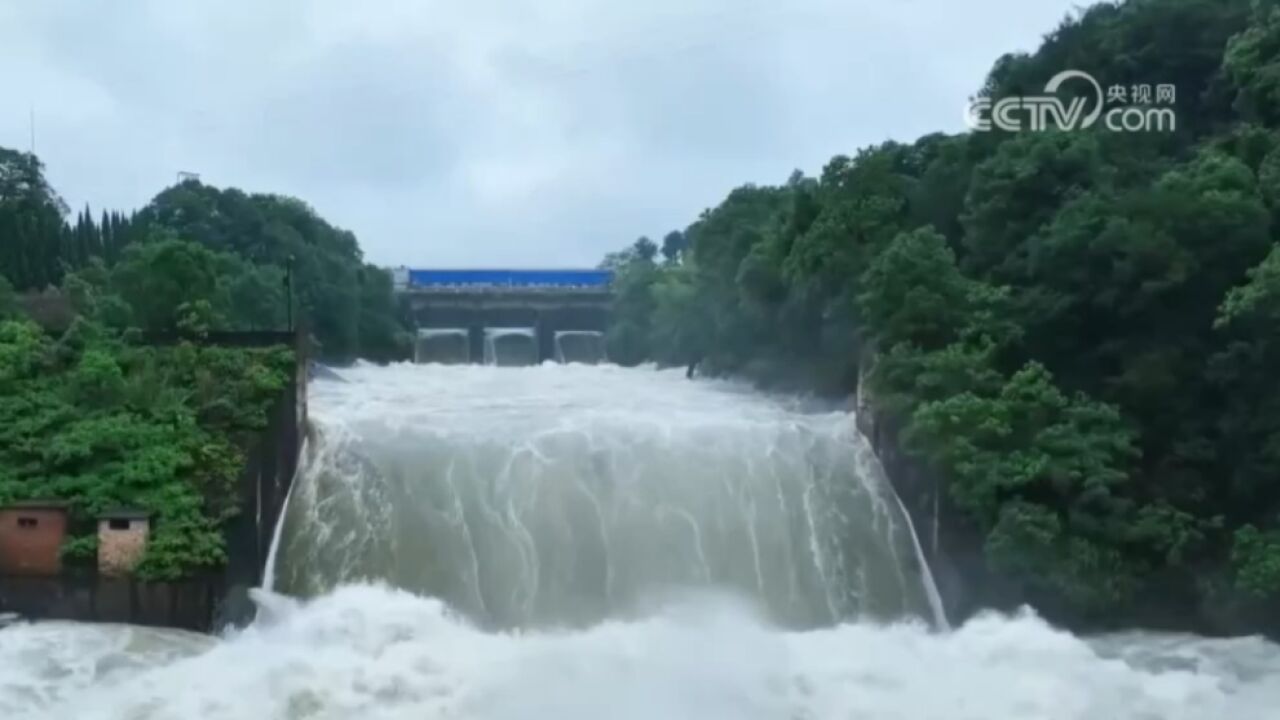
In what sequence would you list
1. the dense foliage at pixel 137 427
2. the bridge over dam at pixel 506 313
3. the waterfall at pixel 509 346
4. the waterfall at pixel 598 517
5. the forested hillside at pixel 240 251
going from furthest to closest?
the waterfall at pixel 509 346 → the bridge over dam at pixel 506 313 → the forested hillside at pixel 240 251 → the waterfall at pixel 598 517 → the dense foliage at pixel 137 427

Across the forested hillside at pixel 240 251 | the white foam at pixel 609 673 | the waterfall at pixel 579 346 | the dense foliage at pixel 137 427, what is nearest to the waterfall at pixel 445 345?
the waterfall at pixel 579 346

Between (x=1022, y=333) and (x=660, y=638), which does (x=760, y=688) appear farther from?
(x=1022, y=333)

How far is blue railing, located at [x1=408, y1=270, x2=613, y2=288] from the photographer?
2485 inches

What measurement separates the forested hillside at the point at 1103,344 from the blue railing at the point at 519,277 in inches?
1693

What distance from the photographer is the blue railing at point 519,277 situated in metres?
63.1

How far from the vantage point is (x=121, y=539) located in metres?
14.5

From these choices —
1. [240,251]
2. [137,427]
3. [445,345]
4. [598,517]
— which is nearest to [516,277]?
[445,345]

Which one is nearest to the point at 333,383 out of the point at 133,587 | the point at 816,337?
the point at 816,337

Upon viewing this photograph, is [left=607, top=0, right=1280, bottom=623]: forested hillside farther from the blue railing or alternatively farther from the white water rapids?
the blue railing

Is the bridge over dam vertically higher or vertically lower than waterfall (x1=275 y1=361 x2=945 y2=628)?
higher

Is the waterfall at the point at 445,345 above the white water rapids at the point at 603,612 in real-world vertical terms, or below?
above

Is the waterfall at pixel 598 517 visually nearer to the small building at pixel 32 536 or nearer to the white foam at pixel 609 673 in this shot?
the white foam at pixel 609 673

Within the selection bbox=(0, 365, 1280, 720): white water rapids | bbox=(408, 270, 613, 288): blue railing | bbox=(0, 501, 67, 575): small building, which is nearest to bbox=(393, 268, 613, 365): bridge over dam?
bbox=(408, 270, 613, 288): blue railing

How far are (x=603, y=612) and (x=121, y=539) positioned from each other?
519 centimetres
